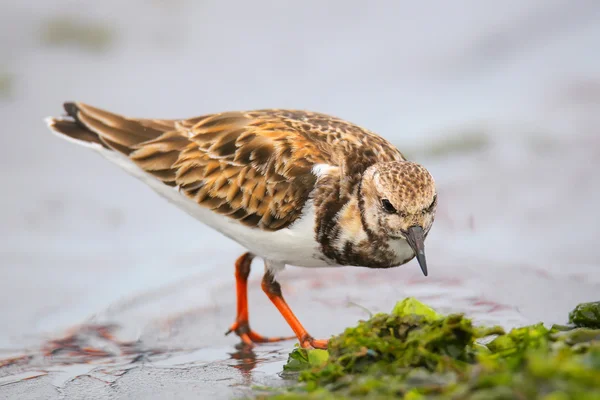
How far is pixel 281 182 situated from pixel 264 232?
314 mm

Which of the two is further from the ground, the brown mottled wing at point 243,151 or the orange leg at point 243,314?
the brown mottled wing at point 243,151

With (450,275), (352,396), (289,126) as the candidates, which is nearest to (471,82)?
(450,275)

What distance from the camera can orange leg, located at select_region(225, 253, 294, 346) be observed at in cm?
554

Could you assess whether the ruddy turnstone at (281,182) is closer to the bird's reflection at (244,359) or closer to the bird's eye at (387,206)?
the bird's eye at (387,206)

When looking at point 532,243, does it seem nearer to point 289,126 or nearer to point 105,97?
point 289,126

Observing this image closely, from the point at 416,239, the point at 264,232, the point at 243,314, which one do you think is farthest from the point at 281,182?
the point at 243,314

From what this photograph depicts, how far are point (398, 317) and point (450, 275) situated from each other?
2660mm

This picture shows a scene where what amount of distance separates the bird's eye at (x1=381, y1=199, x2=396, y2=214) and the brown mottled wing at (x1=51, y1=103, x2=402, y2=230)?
1.11 ft

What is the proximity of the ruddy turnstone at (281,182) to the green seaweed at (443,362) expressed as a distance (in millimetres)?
590

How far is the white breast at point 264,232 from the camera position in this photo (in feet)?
15.9

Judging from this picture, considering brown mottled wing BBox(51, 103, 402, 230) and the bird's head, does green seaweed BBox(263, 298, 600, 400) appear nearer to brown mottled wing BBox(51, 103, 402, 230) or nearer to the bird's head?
the bird's head

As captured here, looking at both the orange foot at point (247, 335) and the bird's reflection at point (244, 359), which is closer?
the bird's reflection at point (244, 359)

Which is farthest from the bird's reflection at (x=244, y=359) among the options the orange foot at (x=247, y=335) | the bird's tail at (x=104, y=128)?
the bird's tail at (x=104, y=128)

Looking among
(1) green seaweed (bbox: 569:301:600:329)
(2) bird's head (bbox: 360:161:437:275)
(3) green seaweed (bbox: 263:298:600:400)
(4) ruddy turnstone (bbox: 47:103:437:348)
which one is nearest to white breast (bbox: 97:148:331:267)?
(4) ruddy turnstone (bbox: 47:103:437:348)
